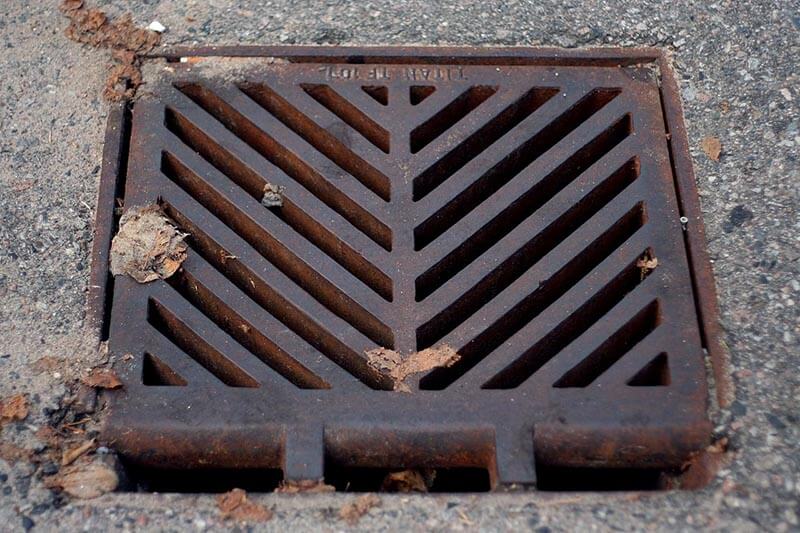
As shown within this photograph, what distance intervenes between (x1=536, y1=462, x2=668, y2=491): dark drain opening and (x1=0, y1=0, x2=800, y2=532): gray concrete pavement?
0.17 m

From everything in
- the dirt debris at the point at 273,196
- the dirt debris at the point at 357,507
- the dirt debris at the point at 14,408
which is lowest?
the dirt debris at the point at 357,507

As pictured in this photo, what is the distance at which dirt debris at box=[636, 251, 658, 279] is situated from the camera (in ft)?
5.94

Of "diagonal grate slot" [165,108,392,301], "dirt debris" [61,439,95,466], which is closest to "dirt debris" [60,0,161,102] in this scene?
"diagonal grate slot" [165,108,392,301]

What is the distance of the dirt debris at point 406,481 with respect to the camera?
1683mm

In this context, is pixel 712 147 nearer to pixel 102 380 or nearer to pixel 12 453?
pixel 102 380

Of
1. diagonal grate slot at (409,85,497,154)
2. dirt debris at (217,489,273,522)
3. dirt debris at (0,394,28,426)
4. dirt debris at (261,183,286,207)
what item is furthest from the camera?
diagonal grate slot at (409,85,497,154)

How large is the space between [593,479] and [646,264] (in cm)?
46

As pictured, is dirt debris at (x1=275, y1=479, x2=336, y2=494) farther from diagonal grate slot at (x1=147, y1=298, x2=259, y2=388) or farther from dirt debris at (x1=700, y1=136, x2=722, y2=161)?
A: dirt debris at (x1=700, y1=136, x2=722, y2=161)

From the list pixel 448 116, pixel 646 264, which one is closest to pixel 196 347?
pixel 448 116

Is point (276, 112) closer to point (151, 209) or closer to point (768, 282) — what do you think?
point (151, 209)

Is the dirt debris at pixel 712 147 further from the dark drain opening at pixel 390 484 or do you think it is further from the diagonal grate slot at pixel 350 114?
the dark drain opening at pixel 390 484

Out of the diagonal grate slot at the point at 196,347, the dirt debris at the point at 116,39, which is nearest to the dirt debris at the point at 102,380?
the diagonal grate slot at the point at 196,347

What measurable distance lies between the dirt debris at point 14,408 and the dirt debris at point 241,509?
428 millimetres

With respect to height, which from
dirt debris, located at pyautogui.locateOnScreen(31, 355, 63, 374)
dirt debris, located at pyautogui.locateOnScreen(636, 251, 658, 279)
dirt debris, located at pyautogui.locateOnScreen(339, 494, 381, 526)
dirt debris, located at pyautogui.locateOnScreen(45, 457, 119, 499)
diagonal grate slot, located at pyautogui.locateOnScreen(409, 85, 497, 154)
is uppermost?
diagonal grate slot, located at pyautogui.locateOnScreen(409, 85, 497, 154)
